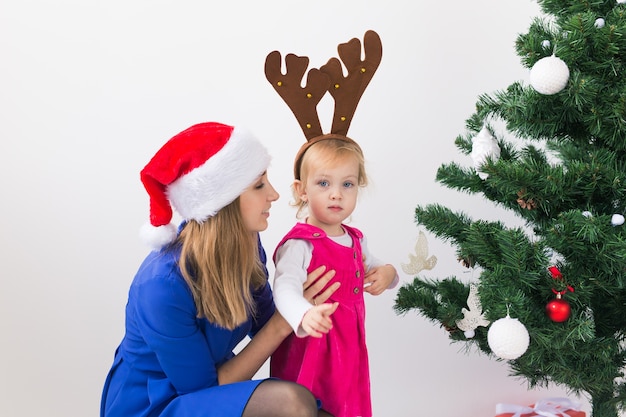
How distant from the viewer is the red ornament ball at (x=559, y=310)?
1.71m

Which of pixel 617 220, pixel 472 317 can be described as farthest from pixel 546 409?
pixel 617 220

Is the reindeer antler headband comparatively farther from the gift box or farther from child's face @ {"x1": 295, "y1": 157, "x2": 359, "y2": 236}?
the gift box

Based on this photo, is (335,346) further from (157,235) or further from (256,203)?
(157,235)

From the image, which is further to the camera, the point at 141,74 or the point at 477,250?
the point at 141,74

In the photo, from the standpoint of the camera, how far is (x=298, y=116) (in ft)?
6.28

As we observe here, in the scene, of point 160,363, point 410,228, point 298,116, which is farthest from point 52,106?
point 410,228

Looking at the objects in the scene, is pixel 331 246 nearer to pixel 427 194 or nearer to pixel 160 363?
pixel 160 363

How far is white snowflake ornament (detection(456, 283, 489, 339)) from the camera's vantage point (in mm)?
1942

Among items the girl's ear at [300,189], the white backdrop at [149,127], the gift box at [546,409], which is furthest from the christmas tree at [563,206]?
the white backdrop at [149,127]

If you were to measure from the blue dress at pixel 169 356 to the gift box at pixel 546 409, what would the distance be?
114 cm

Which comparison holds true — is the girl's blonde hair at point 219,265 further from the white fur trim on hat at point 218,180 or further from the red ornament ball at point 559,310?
the red ornament ball at point 559,310

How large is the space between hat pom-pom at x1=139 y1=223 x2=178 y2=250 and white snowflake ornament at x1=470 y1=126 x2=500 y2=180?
28.9 inches

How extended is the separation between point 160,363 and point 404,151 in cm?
132

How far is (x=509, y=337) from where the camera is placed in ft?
5.55
